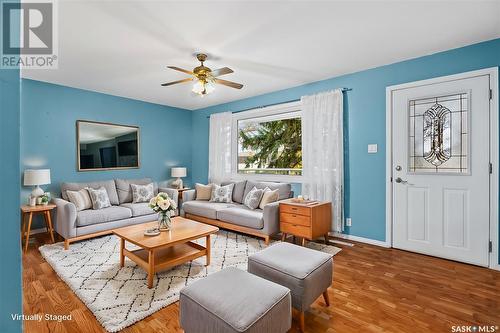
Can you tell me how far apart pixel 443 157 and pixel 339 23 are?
210 centimetres

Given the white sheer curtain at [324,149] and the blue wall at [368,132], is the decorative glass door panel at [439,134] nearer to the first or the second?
the blue wall at [368,132]

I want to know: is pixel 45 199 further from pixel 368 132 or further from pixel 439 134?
pixel 439 134

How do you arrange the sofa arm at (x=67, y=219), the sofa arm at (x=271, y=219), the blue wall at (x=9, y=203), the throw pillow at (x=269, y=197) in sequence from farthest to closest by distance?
the throw pillow at (x=269, y=197) < the sofa arm at (x=271, y=219) < the sofa arm at (x=67, y=219) < the blue wall at (x=9, y=203)

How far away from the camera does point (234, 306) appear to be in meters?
1.42

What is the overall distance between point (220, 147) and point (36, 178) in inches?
126

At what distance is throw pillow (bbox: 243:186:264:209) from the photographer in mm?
4086

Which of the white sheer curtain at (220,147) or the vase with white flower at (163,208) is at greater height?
the white sheer curtain at (220,147)

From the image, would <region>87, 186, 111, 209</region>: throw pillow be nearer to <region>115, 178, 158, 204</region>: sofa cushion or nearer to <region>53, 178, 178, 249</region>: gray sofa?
<region>53, 178, 178, 249</region>: gray sofa

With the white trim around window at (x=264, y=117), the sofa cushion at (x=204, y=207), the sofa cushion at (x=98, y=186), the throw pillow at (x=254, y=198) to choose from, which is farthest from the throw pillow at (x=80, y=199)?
the white trim around window at (x=264, y=117)

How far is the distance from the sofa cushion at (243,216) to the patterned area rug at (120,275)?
263 mm

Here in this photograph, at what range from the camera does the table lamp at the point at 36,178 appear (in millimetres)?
3629

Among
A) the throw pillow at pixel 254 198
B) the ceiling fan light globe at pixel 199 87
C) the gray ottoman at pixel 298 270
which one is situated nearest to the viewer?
the gray ottoman at pixel 298 270

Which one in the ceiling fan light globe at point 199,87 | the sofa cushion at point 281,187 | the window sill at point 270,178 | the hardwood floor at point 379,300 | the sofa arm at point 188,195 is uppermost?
the ceiling fan light globe at point 199,87

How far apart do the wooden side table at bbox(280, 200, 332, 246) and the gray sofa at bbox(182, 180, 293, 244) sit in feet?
0.46
